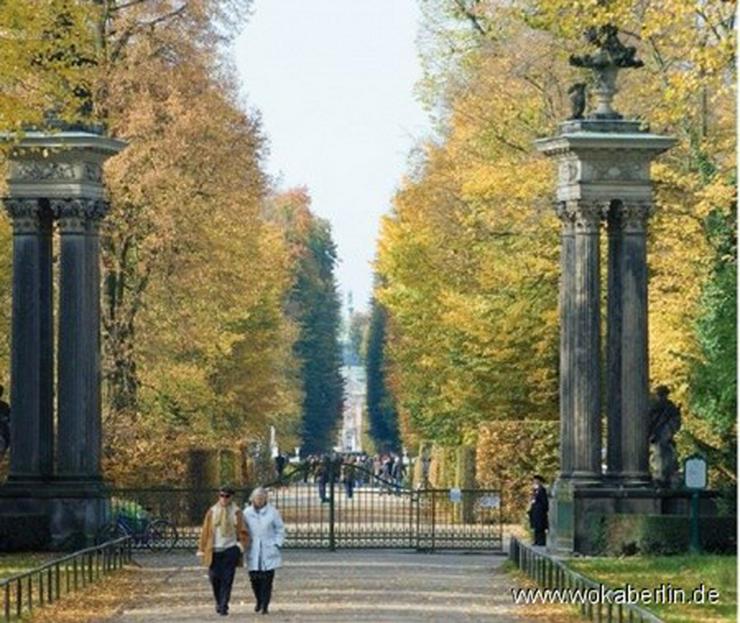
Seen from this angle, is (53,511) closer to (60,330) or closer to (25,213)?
(60,330)

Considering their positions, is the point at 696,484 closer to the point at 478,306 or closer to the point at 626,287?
the point at 626,287

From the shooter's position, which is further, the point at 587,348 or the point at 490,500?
the point at 490,500

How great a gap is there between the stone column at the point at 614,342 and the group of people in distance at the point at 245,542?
489 inches

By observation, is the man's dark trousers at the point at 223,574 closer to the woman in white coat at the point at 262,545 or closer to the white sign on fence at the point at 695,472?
the woman in white coat at the point at 262,545

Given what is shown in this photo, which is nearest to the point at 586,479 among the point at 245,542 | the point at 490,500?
the point at 490,500

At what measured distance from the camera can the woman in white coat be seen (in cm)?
2878

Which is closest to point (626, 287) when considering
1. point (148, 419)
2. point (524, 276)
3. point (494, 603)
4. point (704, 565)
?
point (704, 565)

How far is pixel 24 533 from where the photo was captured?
39.6m

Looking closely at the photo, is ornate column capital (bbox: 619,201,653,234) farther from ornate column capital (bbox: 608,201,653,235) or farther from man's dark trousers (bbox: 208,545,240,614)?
man's dark trousers (bbox: 208,545,240,614)

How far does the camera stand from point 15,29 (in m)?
32.8

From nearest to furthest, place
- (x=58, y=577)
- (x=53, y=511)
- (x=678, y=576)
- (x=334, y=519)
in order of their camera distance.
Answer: (x=58, y=577), (x=678, y=576), (x=53, y=511), (x=334, y=519)

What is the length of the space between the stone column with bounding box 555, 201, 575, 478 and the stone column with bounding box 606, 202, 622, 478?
65 centimetres

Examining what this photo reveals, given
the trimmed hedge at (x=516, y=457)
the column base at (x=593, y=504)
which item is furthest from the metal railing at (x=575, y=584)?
the trimmed hedge at (x=516, y=457)

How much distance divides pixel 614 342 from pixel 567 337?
2.48 ft
